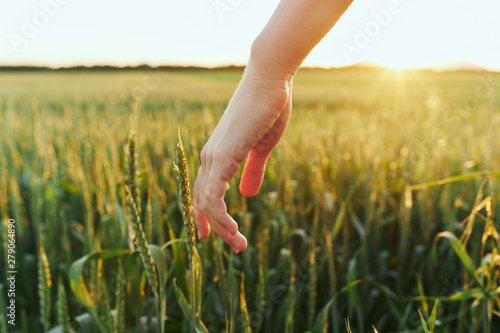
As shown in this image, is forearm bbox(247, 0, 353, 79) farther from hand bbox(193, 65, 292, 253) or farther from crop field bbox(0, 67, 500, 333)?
crop field bbox(0, 67, 500, 333)

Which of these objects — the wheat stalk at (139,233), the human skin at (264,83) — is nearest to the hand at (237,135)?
the human skin at (264,83)

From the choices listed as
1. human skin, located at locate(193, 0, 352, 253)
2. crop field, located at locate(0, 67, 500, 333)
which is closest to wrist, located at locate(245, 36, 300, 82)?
human skin, located at locate(193, 0, 352, 253)

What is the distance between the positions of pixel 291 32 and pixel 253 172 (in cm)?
29

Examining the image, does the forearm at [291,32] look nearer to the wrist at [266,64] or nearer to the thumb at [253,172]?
the wrist at [266,64]

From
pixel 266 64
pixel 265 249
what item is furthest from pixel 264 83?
pixel 265 249

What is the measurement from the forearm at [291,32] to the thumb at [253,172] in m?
0.20

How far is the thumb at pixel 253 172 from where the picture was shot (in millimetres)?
752

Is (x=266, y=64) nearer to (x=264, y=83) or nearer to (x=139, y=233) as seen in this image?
(x=264, y=83)

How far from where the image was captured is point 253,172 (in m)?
0.77

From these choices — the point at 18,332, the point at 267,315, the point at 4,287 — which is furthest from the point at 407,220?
the point at 4,287

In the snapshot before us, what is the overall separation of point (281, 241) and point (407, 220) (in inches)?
20.1

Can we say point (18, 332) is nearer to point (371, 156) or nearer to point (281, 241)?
point (281, 241)

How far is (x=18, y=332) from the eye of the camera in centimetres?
122

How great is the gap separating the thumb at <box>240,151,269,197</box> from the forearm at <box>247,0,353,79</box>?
199 millimetres
